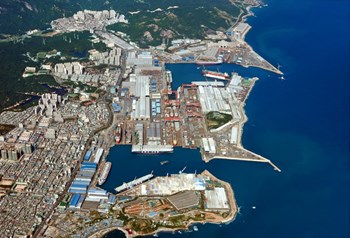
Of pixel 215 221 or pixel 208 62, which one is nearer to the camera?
pixel 215 221

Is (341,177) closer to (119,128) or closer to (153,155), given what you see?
(153,155)

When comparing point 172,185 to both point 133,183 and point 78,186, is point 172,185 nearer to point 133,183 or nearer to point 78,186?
point 133,183

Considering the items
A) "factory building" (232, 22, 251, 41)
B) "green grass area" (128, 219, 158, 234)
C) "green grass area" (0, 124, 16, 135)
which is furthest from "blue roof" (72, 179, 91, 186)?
"factory building" (232, 22, 251, 41)

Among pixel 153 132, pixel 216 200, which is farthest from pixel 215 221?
pixel 153 132

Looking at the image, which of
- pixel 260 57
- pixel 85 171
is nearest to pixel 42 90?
pixel 85 171

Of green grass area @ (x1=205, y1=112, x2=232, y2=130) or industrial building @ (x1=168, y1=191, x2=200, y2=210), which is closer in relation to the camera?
industrial building @ (x1=168, y1=191, x2=200, y2=210)

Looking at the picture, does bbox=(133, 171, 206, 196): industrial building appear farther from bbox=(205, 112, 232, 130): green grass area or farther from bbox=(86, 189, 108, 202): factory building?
bbox=(205, 112, 232, 130): green grass area

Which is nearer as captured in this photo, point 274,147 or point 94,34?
point 274,147
